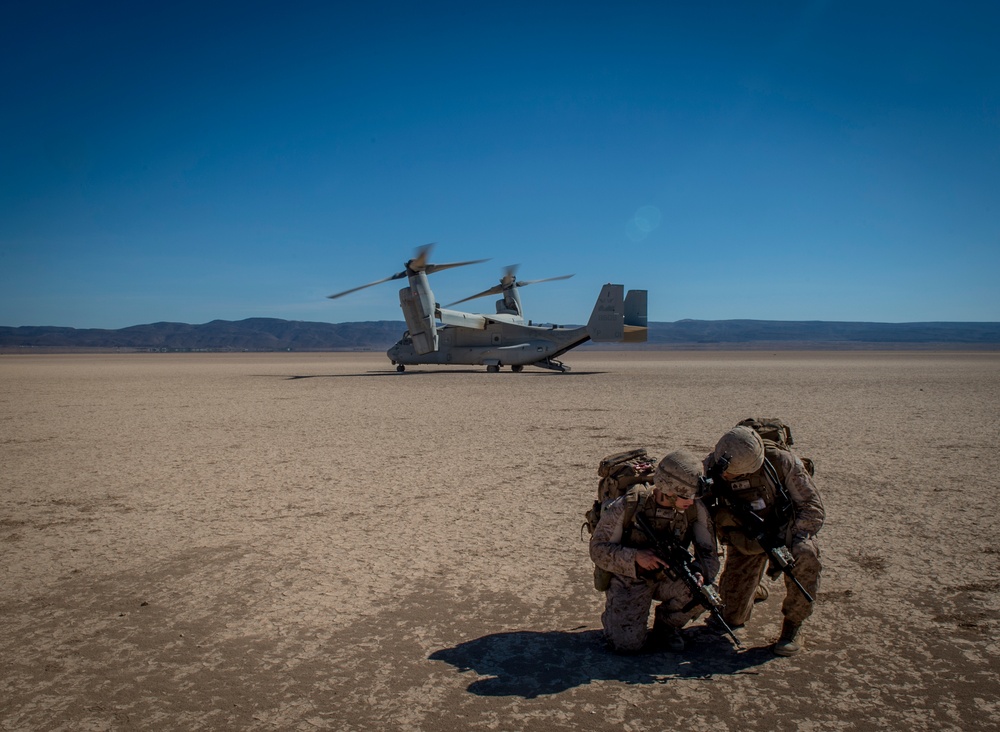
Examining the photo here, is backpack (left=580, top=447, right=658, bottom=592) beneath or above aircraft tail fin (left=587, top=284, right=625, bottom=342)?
beneath

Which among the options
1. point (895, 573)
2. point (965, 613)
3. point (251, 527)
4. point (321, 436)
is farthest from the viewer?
point (321, 436)

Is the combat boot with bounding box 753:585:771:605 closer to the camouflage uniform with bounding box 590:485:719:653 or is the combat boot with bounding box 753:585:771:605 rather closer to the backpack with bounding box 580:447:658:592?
the camouflage uniform with bounding box 590:485:719:653

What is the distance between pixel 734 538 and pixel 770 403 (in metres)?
14.8

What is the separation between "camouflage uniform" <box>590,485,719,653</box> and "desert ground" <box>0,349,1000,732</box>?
7.4 inches

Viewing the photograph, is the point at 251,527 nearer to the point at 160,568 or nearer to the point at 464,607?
the point at 160,568

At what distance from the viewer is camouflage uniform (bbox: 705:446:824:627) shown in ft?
13.4

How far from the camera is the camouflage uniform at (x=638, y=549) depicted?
13.2 ft

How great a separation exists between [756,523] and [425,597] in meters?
2.47

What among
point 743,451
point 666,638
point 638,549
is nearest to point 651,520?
point 638,549

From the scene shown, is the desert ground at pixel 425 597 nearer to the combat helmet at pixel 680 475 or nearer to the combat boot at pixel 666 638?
the combat boot at pixel 666 638

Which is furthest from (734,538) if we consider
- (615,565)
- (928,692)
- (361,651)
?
(361,651)

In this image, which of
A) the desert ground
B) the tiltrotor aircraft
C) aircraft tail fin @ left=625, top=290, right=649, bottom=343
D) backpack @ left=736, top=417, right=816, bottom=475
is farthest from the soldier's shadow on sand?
aircraft tail fin @ left=625, top=290, right=649, bottom=343

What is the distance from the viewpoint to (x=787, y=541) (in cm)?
418

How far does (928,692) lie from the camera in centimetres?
358
